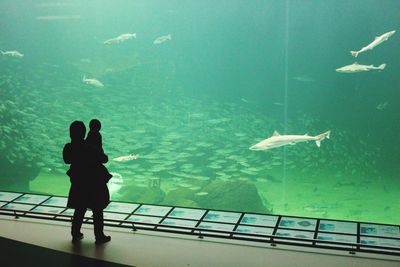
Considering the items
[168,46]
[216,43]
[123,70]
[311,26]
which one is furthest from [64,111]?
[311,26]

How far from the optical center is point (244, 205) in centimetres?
1095

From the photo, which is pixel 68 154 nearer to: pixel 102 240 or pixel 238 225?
pixel 102 240

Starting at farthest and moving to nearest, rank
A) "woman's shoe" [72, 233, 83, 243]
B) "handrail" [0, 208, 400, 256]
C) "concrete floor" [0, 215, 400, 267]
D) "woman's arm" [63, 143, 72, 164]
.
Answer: "woman's shoe" [72, 233, 83, 243]
"woman's arm" [63, 143, 72, 164]
"handrail" [0, 208, 400, 256]
"concrete floor" [0, 215, 400, 267]

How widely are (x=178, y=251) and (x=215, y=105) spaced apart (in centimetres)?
2719

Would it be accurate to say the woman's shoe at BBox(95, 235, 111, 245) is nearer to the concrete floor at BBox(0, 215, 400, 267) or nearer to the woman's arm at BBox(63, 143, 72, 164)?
the concrete floor at BBox(0, 215, 400, 267)

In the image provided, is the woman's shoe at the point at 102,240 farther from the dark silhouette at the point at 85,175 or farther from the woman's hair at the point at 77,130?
the woman's hair at the point at 77,130

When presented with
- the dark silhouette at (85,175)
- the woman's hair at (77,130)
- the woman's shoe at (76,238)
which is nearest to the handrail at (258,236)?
the woman's shoe at (76,238)

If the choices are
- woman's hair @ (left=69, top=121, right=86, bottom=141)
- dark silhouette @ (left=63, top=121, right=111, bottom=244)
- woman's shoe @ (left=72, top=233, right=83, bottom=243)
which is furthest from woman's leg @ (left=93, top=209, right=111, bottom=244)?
woman's hair @ (left=69, top=121, right=86, bottom=141)

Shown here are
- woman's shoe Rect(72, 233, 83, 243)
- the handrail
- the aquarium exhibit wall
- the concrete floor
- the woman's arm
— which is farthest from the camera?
the aquarium exhibit wall

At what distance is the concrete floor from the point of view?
2.68 metres

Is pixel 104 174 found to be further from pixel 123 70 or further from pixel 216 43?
pixel 216 43

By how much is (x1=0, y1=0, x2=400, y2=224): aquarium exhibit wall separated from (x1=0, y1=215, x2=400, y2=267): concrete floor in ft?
12.9

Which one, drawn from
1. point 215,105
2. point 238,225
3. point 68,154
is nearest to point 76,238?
point 68,154

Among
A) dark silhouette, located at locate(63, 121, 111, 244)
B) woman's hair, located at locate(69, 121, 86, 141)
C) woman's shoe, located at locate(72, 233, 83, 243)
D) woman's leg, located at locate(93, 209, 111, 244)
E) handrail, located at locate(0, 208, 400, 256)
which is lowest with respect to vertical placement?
woman's shoe, located at locate(72, 233, 83, 243)
